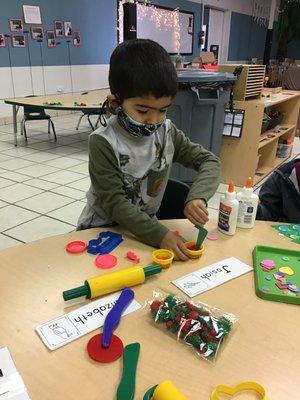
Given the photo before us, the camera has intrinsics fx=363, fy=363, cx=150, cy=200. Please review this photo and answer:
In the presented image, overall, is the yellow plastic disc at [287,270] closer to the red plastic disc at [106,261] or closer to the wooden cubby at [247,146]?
the red plastic disc at [106,261]

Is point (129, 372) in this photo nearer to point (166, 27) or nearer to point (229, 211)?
point (229, 211)

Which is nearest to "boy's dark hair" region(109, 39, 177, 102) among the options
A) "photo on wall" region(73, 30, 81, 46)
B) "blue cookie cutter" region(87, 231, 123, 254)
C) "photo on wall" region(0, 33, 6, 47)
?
"blue cookie cutter" region(87, 231, 123, 254)

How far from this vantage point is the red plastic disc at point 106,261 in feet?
2.85

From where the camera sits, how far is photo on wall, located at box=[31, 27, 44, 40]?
17.3 feet

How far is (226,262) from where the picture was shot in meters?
0.90

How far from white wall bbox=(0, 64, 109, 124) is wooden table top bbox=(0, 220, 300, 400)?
432 cm

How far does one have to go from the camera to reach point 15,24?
5.03 metres

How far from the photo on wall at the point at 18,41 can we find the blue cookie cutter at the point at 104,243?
4987 mm

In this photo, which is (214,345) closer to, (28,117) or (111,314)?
(111,314)

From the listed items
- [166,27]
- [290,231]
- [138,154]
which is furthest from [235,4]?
[290,231]

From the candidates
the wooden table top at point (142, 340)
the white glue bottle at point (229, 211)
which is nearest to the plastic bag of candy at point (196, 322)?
the wooden table top at point (142, 340)

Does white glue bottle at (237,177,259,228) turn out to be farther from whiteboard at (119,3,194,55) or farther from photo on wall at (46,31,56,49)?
whiteboard at (119,3,194,55)

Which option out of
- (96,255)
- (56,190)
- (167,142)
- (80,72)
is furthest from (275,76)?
(96,255)

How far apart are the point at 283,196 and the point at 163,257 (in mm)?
728
